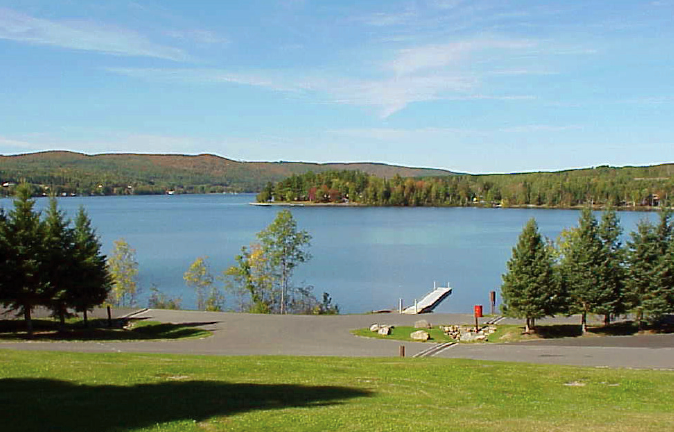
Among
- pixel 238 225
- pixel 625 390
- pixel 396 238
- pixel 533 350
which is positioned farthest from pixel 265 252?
pixel 238 225

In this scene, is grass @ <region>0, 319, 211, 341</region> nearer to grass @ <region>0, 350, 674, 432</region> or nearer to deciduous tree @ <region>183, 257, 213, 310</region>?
grass @ <region>0, 350, 674, 432</region>

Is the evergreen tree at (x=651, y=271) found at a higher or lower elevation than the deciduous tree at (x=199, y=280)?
higher

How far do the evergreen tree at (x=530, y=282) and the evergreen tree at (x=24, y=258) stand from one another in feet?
59.6

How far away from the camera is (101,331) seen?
25.7 meters

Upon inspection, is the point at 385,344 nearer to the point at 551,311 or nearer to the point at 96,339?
the point at 551,311

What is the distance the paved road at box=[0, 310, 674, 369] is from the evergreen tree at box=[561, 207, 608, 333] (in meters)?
2.76

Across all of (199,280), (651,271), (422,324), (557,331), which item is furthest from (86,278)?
(651,271)

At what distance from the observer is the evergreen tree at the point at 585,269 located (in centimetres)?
2688

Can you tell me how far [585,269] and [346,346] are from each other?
1148 centimetres

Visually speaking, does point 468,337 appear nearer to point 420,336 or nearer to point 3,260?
point 420,336

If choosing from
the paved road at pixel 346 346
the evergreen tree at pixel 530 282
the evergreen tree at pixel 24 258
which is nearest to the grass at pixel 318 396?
the paved road at pixel 346 346

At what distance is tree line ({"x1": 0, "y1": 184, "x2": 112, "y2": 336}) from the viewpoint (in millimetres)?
23359

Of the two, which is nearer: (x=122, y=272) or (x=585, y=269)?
(x=585, y=269)

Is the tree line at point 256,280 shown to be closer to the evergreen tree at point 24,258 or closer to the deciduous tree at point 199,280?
the deciduous tree at point 199,280
